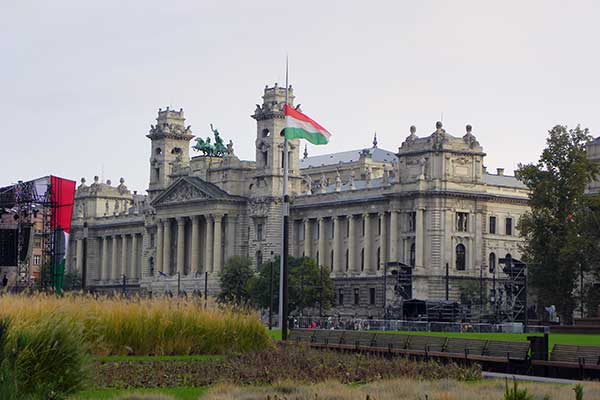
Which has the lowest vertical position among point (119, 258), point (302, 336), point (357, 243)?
point (302, 336)

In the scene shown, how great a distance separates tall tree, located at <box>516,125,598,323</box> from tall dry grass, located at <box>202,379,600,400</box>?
6429 centimetres

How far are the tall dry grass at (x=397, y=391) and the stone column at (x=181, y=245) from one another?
125977mm

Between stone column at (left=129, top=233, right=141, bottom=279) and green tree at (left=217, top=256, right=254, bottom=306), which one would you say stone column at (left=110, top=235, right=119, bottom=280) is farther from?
green tree at (left=217, top=256, right=254, bottom=306)

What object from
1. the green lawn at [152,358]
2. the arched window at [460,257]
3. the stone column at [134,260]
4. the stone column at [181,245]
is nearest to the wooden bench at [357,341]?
the green lawn at [152,358]

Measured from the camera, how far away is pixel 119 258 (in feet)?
603

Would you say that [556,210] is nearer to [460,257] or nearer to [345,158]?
[460,257]

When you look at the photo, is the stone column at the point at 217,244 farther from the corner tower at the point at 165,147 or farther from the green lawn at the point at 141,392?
the green lawn at the point at 141,392

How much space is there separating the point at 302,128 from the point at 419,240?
68003 millimetres

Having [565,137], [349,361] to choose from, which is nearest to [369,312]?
[565,137]

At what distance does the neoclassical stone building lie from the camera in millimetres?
126062

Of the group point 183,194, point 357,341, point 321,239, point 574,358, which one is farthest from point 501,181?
point 574,358

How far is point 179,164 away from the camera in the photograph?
16450cm

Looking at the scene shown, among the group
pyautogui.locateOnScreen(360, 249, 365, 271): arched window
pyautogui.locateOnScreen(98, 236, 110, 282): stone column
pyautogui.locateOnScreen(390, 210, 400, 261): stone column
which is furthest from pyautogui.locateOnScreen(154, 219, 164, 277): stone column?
pyautogui.locateOnScreen(390, 210, 400, 261): stone column

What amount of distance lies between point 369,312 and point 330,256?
12.4 meters
